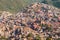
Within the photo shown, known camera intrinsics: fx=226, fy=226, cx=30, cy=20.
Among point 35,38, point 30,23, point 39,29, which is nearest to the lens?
point 35,38

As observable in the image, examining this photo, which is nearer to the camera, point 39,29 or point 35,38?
point 35,38

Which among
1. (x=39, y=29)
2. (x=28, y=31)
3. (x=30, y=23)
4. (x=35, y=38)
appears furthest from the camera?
(x=30, y=23)

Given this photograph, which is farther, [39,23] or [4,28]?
[39,23]

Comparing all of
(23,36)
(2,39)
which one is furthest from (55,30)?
(2,39)

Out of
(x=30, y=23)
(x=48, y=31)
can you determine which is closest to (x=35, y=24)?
(x=30, y=23)

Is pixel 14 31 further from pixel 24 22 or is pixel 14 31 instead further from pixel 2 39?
pixel 24 22

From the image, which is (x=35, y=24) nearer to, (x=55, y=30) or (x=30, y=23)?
(x=30, y=23)

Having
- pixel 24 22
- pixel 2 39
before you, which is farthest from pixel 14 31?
pixel 24 22

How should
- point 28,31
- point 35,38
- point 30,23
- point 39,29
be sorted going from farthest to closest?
point 30,23 → point 39,29 → point 28,31 → point 35,38
